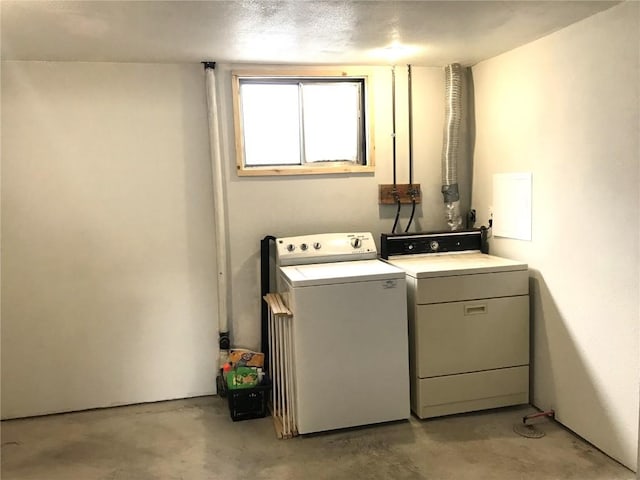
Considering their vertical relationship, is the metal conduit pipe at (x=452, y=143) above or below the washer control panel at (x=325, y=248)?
above

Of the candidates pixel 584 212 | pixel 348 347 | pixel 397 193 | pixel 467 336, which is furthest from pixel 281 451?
pixel 584 212

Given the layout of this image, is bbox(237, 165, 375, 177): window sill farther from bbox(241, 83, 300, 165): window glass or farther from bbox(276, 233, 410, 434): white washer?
bbox(276, 233, 410, 434): white washer

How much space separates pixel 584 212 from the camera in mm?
2635

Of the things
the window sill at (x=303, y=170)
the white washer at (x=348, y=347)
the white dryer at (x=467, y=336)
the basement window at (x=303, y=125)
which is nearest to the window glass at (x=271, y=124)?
the basement window at (x=303, y=125)

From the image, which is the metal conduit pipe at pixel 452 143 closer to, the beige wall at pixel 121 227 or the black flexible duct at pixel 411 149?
the black flexible duct at pixel 411 149

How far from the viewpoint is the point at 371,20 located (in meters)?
2.48

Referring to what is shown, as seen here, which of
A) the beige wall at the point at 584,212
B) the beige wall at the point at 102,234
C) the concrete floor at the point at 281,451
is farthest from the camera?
the beige wall at the point at 102,234

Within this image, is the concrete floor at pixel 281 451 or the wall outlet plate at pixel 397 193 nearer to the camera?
the concrete floor at pixel 281 451

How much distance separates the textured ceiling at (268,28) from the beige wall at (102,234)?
0.82 ft

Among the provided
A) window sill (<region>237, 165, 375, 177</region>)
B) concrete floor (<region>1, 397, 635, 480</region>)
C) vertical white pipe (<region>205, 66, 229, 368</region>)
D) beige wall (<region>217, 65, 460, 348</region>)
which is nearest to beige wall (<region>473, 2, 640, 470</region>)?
concrete floor (<region>1, 397, 635, 480</region>)

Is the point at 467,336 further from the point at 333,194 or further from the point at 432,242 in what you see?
the point at 333,194

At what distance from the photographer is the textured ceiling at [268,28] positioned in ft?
7.40

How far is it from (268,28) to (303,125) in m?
1.06

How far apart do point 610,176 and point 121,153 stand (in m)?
2.77
